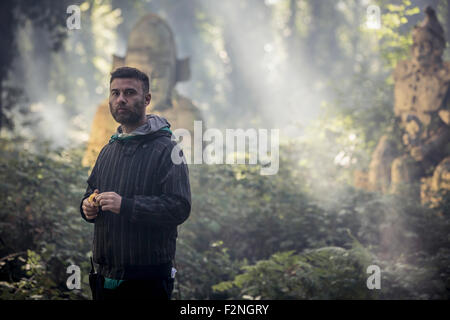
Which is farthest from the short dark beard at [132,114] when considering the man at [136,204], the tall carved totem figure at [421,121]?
the tall carved totem figure at [421,121]

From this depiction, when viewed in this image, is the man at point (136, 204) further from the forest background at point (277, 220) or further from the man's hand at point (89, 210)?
the forest background at point (277, 220)

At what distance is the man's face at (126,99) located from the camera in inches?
105

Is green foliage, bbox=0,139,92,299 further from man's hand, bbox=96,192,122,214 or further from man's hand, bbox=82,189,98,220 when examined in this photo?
man's hand, bbox=96,192,122,214

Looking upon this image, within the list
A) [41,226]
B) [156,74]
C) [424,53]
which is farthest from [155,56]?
[424,53]

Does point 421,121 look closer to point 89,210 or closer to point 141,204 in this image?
point 141,204

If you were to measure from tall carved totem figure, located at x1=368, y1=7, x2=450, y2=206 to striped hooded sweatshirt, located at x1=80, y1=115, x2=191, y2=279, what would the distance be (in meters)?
6.77

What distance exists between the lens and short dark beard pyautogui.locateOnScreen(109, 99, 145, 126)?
A: 2.68m

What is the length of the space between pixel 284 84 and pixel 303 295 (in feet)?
86.8

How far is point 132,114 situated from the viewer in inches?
106

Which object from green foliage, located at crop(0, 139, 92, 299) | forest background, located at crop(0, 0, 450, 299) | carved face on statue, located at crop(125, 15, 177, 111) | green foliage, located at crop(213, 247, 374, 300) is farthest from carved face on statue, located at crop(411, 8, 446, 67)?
green foliage, located at crop(0, 139, 92, 299)

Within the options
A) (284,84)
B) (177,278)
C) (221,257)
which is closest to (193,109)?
(221,257)

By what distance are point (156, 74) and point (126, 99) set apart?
6.08 m

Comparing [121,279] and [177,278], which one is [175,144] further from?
[177,278]

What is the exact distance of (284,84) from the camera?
98.6 feet
